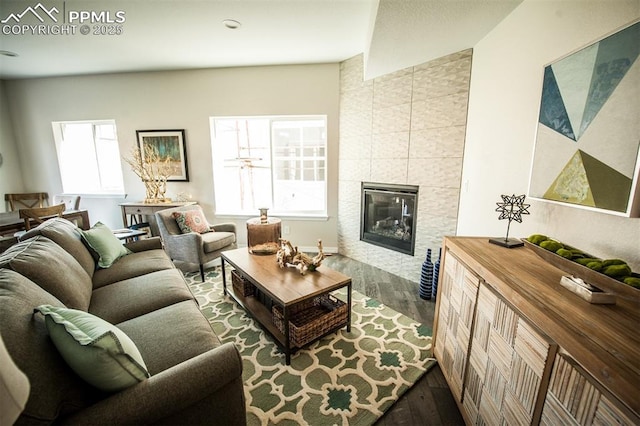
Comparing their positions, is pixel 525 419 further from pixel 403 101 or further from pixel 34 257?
pixel 403 101

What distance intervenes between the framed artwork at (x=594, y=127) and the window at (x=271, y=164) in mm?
2698

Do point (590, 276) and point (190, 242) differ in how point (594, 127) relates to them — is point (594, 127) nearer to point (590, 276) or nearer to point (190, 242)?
point (590, 276)

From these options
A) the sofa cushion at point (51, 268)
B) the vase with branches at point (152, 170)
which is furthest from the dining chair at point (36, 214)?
the sofa cushion at point (51, 268)

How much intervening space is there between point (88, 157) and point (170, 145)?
1.74m

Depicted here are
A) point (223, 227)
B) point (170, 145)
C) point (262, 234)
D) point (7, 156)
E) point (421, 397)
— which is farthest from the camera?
point (7, 156)

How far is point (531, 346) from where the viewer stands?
2.71 feet

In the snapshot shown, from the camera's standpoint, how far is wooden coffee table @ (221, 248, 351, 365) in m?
1.64

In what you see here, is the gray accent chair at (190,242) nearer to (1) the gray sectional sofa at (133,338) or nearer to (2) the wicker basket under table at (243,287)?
(2) the wicker basket under table at (243,287)

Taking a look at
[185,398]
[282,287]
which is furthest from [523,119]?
[185,398]

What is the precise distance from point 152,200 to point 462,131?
14.2 ft

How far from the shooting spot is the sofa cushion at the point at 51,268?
121 cm

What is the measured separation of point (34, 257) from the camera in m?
1.30

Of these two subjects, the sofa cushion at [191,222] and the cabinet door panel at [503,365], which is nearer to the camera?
the cabinet door panel at [503,365]

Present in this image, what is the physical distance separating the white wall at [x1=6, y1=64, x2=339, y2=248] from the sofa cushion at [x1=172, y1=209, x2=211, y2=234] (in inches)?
34.1
